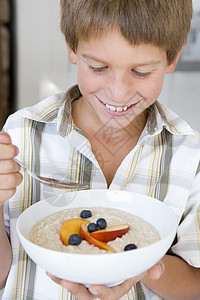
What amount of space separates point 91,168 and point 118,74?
265 millimetres

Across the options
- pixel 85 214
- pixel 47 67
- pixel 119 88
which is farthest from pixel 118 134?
pixel 47 67

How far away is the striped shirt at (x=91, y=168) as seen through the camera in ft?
3.22

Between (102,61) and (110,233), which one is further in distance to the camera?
(102,61)

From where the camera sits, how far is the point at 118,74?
0.88 m

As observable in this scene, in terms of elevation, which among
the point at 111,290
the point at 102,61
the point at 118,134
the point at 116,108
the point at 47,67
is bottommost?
the point at 47,67

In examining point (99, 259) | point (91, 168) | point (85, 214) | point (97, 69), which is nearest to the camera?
point (99, 259)

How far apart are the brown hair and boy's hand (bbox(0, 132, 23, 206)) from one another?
0.31m

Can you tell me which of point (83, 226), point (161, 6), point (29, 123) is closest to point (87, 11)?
point (161, 6)

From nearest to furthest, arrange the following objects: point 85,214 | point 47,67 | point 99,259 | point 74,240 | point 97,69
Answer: point 99,259
point 74,240
point 85,214
point 97,69
point 47,67

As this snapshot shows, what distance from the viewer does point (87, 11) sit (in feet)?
2.88

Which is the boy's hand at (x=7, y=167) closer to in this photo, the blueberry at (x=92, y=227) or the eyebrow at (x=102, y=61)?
the blueberry at (x=92, y=227)

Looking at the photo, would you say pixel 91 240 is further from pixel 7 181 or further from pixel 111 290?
pixel 7 181

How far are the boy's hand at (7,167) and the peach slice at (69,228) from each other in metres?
0.13

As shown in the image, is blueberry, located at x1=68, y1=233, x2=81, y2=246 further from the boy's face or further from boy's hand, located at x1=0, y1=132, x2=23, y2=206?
the boy's face
